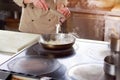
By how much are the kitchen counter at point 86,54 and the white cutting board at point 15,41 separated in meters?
0.14

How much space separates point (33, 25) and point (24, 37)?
34 centimetres

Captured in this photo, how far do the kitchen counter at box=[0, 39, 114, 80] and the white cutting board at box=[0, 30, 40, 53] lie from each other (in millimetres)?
138

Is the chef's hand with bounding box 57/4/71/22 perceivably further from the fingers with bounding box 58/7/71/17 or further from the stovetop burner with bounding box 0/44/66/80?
the stovetop burner with bounding box 0/44/66/80

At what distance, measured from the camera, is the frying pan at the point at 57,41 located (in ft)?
4.14

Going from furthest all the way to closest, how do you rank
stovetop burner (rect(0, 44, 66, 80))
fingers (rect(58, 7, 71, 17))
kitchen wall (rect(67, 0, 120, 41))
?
kitchen wall (rect(67, 0, 120, 41)) → fingers (rect(58, 7, 71, 17)) → stovetop burner (rect(0, 44, 66, 80))

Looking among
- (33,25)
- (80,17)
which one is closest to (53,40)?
(33,25)

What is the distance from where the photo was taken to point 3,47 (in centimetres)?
142

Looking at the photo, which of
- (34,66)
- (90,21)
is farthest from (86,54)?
(90,21)

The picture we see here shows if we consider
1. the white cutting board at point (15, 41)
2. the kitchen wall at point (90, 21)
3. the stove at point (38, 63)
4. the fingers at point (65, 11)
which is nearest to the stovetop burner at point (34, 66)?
the stove at point (38, 63)

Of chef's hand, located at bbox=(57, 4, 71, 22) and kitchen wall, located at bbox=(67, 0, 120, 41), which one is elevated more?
chef's hand, located at bbox=(57, 4, 71, 22)

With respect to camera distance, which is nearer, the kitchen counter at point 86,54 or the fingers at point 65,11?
the kitchen counter at point 86,54

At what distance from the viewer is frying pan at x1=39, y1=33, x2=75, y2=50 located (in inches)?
49.6

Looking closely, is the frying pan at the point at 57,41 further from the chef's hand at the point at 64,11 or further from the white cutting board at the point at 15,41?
the chef's hand at the point at 64,11

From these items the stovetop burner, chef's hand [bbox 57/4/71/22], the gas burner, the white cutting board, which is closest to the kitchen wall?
chef's hand [bbox 57/4/71/22]
